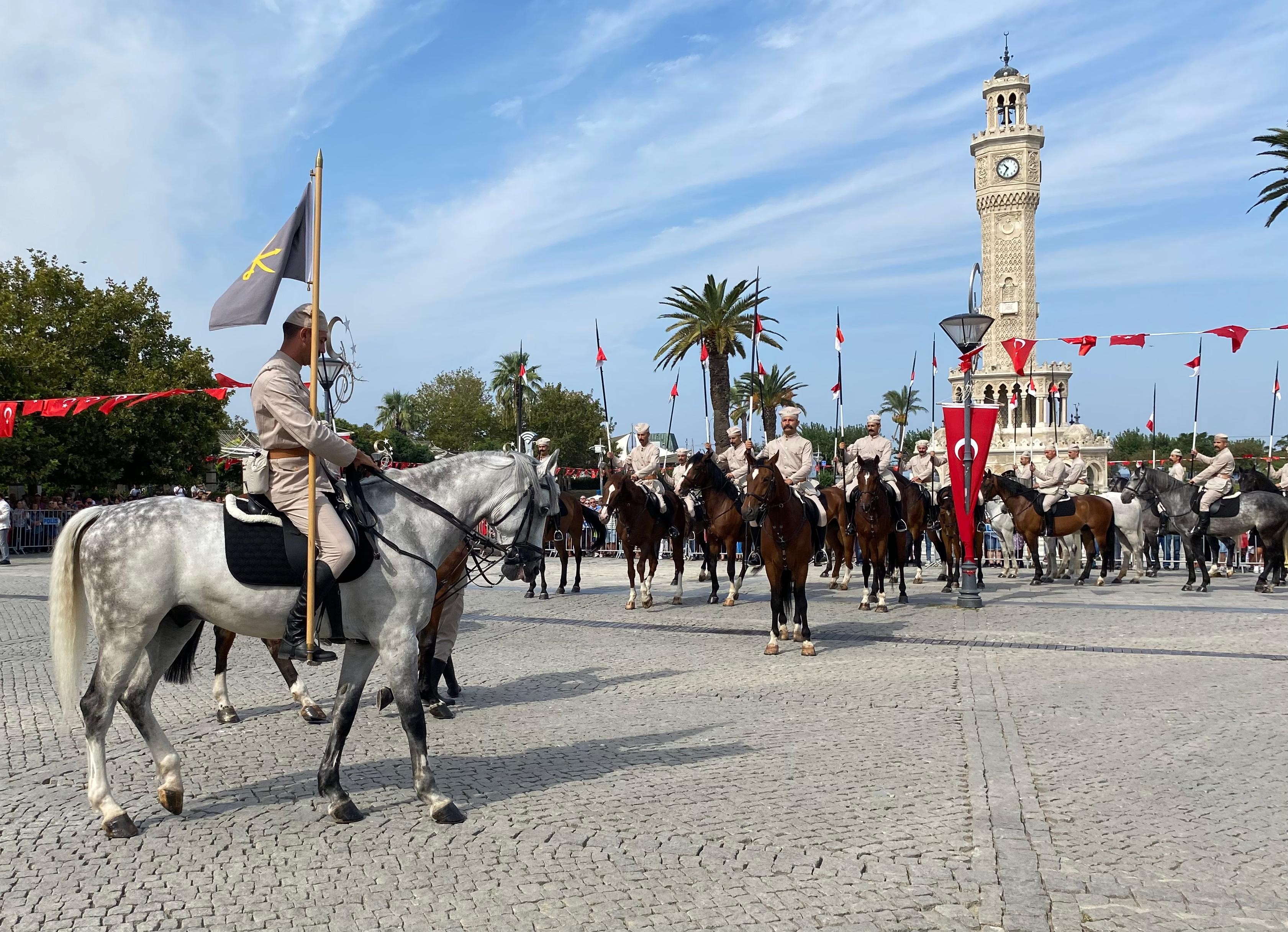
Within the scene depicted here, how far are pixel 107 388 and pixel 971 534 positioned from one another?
32.8m

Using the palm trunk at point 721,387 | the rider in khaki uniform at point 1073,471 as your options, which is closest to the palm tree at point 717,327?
the palm trunk at point 721,387

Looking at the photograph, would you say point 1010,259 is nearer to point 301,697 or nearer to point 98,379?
point 98,379

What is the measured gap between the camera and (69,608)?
5504mm

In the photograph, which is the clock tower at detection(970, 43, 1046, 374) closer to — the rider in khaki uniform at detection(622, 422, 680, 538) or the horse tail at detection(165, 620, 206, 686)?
the rider in khaki uniform at detection(622, 422, 680, 538)

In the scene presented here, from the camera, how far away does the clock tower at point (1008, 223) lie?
90625 millimetres

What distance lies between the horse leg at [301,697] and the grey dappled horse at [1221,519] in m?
15.3

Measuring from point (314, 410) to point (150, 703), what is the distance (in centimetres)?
185

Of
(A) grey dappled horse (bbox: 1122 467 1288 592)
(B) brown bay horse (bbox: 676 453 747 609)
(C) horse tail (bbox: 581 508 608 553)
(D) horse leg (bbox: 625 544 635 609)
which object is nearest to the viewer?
(B) brown bay horse (bbox: 676 453 747 609)

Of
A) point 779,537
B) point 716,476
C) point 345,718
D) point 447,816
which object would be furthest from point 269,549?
point 716,476

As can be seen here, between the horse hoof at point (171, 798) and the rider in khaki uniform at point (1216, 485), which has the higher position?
the rider in khaki uniform at point (1216, 485)

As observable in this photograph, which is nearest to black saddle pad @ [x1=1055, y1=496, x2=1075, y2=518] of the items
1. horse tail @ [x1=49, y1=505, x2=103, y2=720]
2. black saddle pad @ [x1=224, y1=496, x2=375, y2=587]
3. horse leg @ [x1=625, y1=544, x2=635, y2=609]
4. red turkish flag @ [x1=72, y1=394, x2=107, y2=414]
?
horse leg @ [x1=625, y1=544, x2=635, y2=609]

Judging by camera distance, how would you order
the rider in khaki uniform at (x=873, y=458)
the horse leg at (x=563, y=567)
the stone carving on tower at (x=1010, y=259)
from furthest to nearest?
the stone carving on tower at (x=1010, y=259) < the horse leg at (x=563, y=567) < the rider in khaki uniform at (x=873, y=458)

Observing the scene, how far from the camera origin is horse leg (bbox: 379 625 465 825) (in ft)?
18.1

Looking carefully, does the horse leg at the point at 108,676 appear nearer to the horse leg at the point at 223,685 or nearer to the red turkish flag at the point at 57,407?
the horse leg at the point at 223,685
